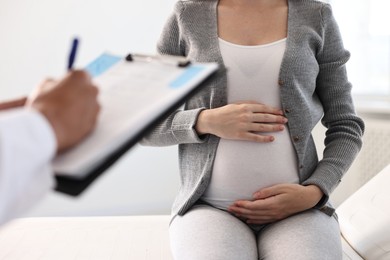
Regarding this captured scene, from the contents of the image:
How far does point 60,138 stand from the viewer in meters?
0.57

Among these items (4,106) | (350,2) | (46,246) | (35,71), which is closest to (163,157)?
(35,71)

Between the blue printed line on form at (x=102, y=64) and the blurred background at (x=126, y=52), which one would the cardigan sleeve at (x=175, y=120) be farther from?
the blurred background at (x=126, y=52)

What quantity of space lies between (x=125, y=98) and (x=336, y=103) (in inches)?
28.0

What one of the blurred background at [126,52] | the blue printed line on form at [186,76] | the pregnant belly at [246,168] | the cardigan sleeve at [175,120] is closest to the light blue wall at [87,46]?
the blurred background at [126,52]

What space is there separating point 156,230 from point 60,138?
0.98 metres

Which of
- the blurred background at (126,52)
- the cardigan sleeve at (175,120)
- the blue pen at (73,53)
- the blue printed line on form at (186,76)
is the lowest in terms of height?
the blurred background at (126,52)

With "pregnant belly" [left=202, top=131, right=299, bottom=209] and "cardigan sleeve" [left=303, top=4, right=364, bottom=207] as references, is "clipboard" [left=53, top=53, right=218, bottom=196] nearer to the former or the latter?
"pregnant belly" [left=202, top=131, right=299, bottom=209]

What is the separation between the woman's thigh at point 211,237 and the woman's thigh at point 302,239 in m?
0.04

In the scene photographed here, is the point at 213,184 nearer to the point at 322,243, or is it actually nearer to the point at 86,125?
the point at 322,243

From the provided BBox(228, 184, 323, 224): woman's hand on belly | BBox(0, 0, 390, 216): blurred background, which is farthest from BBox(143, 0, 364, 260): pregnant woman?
BBox(0, 0, 390, 216): blurred background

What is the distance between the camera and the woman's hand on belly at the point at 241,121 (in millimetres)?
1062

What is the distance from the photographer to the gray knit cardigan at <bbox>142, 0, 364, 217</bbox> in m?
1.12

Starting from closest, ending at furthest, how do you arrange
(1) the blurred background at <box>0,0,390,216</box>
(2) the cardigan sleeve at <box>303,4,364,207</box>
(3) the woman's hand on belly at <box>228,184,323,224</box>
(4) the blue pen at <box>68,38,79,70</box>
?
(4) the blue pen at <box>68,38,79,70</box> < (3) the woman's hand on belly at <box>228,184,323,224</box> < (2) the cardigan sleeve at <box>303,4,364,207</box> < (1) the blurred background at <box>0,0,390,216</box>

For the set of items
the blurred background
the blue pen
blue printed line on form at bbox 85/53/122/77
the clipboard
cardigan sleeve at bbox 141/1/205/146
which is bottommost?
the blurred background
